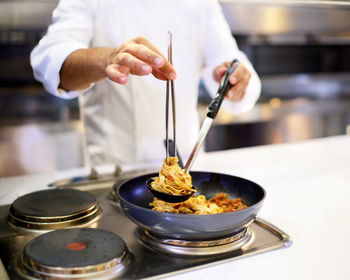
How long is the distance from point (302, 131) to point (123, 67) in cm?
280

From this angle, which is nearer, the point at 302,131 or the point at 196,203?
the point at 196,203

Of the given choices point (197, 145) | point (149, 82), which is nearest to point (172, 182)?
point (197, 145)

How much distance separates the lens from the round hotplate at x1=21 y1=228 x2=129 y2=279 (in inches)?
26.4

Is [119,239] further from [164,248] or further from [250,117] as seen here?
[250,117]

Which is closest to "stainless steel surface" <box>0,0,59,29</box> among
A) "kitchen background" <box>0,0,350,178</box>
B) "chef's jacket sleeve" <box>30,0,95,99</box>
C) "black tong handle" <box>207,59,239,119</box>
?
"kitchen background" <box>0,0,350,178</box>

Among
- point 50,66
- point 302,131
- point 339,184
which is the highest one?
point 50,66

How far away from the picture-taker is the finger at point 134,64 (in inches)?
36.1

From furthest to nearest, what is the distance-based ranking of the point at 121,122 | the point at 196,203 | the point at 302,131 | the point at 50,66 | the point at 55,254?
1. the point at 302,131
2. the point at 121,122
3. the point at 50,66
4. the point at 196,203
5. the point at 55,254

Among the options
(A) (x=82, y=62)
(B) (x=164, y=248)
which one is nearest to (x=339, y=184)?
(B) (x=164, y=248)

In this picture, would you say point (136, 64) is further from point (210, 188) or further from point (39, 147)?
point (39, 147)

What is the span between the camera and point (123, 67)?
3.10 feet

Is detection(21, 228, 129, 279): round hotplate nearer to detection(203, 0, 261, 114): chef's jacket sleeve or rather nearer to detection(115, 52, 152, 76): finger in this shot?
detection(115, 52, 152, 76): finger

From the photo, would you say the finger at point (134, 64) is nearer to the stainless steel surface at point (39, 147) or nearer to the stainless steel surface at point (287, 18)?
the stainless steel surface at point (287, 18)

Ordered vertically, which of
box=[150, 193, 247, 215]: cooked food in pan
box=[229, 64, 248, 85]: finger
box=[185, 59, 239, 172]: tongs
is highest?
box=[229, 64, 248, 85]: finger
